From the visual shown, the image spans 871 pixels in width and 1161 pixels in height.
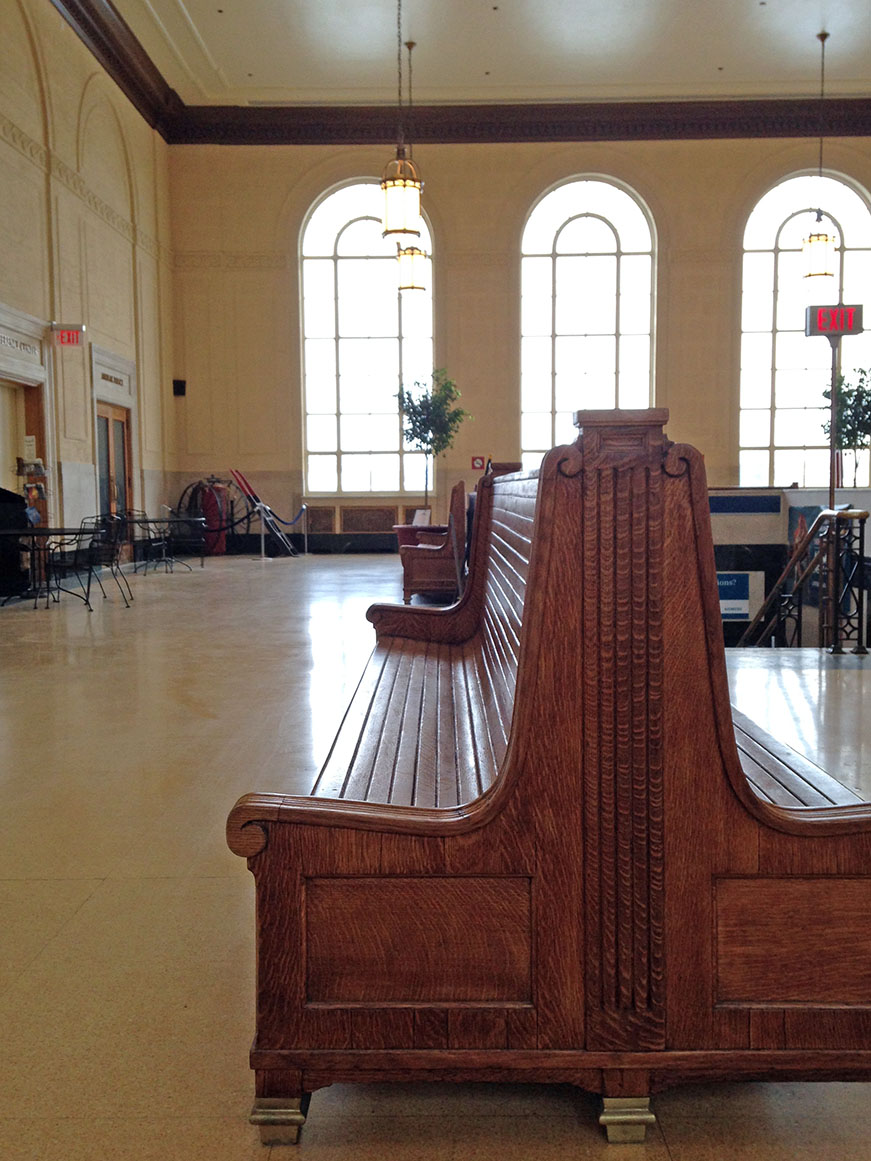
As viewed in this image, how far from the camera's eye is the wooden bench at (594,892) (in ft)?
4.55

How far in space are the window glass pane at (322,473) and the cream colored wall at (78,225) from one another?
8.85ft

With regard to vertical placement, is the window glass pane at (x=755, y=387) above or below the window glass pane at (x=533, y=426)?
above

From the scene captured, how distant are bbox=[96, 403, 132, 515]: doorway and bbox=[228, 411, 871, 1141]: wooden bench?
41.7 ft

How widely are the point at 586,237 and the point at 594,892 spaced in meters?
17.5

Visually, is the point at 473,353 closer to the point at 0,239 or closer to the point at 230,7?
the point at 230,7

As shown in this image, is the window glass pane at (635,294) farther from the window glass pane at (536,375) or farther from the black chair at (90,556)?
the black chair at (90,556)

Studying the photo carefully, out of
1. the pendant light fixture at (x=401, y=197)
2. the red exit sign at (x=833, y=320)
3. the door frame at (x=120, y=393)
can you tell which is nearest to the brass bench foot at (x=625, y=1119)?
the red exit sign at (x=833, y=320)

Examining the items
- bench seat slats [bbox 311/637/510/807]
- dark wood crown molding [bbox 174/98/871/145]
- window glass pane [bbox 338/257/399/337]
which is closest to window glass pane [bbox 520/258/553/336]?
dark wood crown molding [bbox 174/98/871/145]

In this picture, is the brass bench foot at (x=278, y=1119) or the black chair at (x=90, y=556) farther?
the black chair at (x=90, y=556)

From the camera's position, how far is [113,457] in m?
14.3

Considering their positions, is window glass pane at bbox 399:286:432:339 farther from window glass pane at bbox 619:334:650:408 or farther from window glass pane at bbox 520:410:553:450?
window glass pane at bbox 619:334:650:408

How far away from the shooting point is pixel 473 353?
17219mm

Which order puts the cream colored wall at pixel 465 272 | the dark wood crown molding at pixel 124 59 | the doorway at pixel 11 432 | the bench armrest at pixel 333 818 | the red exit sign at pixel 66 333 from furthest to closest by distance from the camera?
the cream colored wall at pixel 465 272, the dark wood crown molding at pixel 124 59, the red exit sign at pixel 66 333, the doorway at pixel 11 432, the bench armrest at pixel 333 818

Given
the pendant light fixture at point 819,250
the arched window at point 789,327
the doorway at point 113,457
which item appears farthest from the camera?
the arched window at point 789,327
